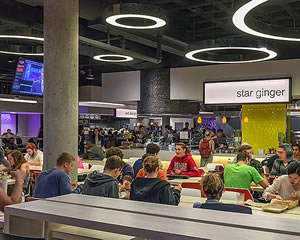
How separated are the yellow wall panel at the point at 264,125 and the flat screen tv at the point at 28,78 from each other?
602 cm

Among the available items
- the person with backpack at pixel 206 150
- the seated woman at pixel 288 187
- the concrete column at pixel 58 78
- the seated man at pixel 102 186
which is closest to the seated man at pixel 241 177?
the seated woman at pixel 288 187

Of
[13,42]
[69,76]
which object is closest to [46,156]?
[69,76]

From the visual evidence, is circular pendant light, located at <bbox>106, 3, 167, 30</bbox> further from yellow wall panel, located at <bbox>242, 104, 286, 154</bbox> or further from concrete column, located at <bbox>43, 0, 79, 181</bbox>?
yellow wall panel, located at <bbox>242, 104, 286, 154</bbox>

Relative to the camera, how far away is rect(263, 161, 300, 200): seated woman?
4527 millimetres

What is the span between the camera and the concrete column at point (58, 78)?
234 inches

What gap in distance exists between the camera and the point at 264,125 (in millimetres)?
11344

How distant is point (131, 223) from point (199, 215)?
48cm

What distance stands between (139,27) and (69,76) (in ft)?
6.01

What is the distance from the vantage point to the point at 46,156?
19.9 ft

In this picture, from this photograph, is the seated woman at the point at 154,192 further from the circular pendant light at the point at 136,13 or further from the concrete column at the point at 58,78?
the circular pendant light at the point at 136,13

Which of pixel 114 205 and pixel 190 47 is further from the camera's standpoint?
pixel 190 47

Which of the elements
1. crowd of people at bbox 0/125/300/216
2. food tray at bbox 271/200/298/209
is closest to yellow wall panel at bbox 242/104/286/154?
crowd of people at bbox 0/125/300/216

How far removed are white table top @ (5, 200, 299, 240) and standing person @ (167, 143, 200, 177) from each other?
4.35 meters

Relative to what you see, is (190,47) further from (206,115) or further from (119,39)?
(206,115)
